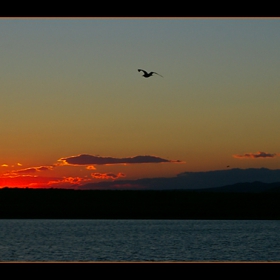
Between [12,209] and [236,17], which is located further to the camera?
[12,209]

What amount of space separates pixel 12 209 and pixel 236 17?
355 ft

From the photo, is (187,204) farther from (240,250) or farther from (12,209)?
(240,250)
